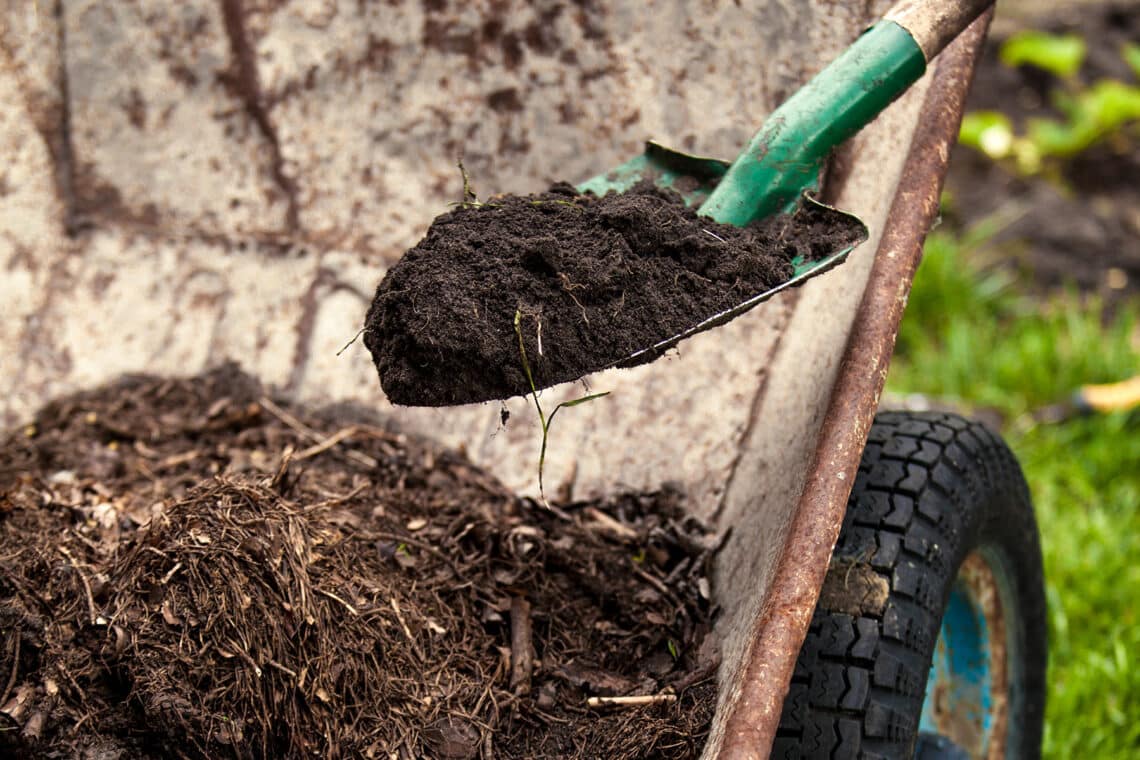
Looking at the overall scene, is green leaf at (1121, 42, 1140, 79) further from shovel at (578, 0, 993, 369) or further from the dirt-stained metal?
shovel at (578, 0, 993, 369)

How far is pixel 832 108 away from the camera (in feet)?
4.50

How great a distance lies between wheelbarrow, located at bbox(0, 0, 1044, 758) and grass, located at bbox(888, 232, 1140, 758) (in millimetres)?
407

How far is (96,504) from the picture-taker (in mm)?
1576

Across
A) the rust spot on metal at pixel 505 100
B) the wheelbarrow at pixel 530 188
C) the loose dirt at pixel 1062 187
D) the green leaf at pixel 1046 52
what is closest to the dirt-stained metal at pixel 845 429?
the wheelbarrow at pixel 530 188

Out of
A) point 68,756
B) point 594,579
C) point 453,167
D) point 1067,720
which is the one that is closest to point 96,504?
point 68,756

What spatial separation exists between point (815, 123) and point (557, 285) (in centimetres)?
41

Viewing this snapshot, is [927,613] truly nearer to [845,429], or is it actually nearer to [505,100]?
[845,429]

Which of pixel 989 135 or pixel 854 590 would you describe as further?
pixel 989 135

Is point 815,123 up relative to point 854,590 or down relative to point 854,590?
up

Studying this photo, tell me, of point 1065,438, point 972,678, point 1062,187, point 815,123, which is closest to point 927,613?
point 972,678

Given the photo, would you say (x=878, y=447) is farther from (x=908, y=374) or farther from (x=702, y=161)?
(x=908, y=374)

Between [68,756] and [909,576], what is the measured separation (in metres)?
0.99

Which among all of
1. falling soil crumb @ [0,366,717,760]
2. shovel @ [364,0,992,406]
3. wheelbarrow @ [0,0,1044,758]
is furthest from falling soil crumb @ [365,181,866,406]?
falling soil crumb @ [0,366,717,760]

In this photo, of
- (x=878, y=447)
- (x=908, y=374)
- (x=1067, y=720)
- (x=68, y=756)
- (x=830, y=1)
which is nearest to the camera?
(x=68, y=756)
